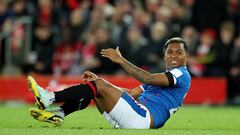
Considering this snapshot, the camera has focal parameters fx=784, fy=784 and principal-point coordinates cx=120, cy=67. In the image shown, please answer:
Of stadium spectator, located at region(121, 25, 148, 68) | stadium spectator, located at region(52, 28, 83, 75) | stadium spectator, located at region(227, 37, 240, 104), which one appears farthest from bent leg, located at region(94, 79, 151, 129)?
stadium spectator, located at region(52, 28, 83, 75)

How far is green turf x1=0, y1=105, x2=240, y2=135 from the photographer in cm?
1010

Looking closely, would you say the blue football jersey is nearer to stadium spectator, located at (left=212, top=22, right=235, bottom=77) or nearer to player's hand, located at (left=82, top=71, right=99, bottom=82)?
player's hand, located at (left=82, top=71, right=99, bottom=82)

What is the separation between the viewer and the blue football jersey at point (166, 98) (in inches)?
420

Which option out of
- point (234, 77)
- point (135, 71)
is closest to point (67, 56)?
point (234, 77)

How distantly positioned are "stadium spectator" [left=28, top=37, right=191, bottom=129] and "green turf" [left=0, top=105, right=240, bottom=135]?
212mm

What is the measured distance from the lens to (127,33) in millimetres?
20938

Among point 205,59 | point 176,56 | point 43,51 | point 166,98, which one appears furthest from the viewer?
point 43,51

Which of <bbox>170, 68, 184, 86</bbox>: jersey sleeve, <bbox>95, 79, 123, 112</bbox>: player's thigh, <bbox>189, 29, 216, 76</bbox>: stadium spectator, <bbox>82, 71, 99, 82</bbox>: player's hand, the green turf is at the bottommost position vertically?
the green turf

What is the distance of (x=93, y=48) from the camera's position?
20797 mm

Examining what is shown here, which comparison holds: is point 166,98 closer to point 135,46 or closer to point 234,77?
point 234,77

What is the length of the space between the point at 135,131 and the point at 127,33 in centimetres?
1100

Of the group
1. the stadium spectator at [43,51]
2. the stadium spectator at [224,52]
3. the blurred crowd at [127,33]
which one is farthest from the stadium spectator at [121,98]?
the stadium spectator at [43,51]

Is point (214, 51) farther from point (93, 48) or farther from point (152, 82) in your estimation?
point (152, 82)

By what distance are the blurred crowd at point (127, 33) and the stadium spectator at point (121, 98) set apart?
9.12m
